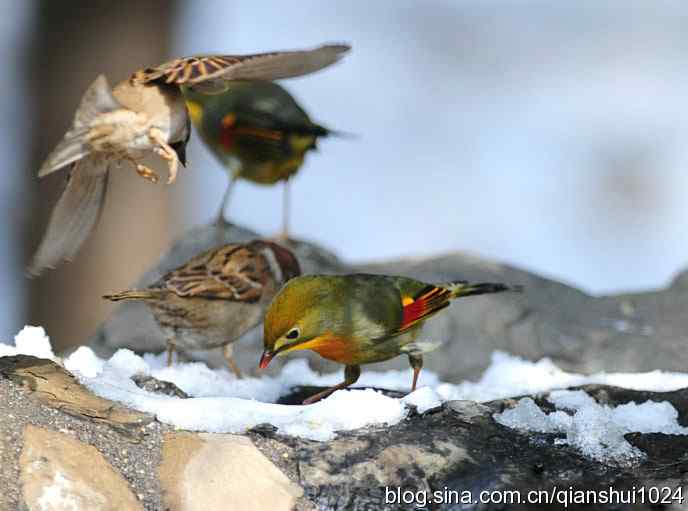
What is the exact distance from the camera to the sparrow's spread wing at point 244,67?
4.59 meters

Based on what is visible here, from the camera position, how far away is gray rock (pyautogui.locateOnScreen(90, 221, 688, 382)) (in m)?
6.14

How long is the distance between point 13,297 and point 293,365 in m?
6.13

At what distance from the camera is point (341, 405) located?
415cm

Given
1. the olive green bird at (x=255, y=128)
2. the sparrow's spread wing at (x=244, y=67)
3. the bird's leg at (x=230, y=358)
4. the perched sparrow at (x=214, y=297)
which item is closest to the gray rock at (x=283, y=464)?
the sparrow's spread wing at (x=244, y=67)

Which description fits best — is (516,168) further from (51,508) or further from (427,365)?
(51,508)

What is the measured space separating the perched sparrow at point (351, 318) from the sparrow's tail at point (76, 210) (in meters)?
0.96

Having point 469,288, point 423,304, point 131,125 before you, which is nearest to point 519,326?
point 469,288

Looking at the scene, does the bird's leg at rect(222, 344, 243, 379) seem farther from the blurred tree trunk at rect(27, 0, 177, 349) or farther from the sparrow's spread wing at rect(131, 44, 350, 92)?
the blurred tree trunk at rect(27, 0, 177, 349)

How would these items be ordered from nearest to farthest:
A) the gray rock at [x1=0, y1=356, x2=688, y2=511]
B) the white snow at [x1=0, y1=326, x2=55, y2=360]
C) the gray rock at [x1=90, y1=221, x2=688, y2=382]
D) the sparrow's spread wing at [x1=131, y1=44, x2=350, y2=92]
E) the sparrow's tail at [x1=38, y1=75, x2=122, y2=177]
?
1. the gray rock at [x1=0, y1=356, x2=688, y2=511]
2. the white snow at [x1=0, y1=326, x2=55, y2=360]
3. the sparrow's spread wing at [x1=131, y1=44, x2=350, y2=92]
4. the sparrow's tail at [x1=38, y1=75, x2=122, y2=177]
5. the gray rock at [x1=90, y1=221, x2=688, y2=382]

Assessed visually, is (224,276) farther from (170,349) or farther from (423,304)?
(423,304)

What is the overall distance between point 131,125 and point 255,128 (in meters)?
2.41

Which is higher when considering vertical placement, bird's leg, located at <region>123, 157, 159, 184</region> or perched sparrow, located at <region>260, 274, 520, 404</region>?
bird's leg, located at <region>123, 157, 159, 184</region>

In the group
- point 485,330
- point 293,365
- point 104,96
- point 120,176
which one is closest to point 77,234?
point 104,96

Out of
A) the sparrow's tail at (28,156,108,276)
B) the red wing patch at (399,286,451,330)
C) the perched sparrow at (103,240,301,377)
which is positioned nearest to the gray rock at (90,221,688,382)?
the perched sparrow at (103,240,301,377)
